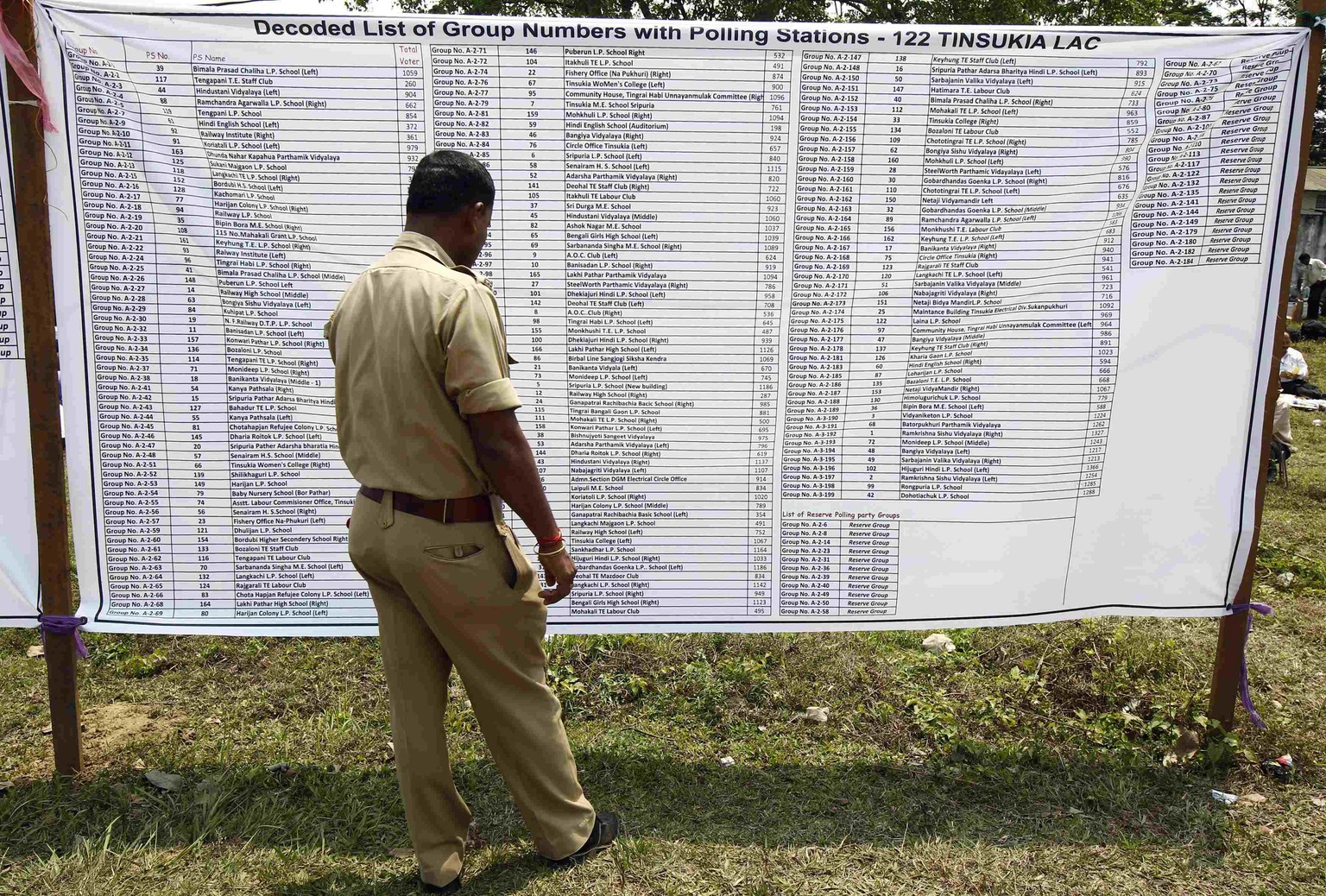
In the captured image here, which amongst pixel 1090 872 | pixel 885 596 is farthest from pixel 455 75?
pixel 1090 872

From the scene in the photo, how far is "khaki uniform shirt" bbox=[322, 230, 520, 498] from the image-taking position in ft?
8.24

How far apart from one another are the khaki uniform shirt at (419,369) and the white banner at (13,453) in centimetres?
153

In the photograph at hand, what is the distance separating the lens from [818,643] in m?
4.67

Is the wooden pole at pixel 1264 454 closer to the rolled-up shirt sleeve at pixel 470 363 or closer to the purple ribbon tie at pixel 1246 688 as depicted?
the purple ribbon tie at pixel 1246 688

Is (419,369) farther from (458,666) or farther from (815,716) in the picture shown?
(815,716)

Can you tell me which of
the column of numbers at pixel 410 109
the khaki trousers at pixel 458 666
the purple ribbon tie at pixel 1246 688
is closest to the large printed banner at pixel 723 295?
the column of numbers at pixel 410 109

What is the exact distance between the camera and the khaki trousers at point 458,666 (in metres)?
2.63

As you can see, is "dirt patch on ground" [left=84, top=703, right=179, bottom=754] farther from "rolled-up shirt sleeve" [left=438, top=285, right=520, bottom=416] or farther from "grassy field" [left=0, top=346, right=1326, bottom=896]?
"rolled-up shirt sleeve" [left=438, top=285, right=520, bottom=416]

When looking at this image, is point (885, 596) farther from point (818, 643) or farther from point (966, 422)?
point (818, 643)

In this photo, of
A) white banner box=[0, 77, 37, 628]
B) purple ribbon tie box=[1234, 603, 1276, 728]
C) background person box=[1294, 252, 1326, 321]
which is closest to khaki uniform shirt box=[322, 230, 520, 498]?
white banner box=[0, 77, 37, 628]

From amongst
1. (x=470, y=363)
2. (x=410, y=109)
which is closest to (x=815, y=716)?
(x=470, y=363)

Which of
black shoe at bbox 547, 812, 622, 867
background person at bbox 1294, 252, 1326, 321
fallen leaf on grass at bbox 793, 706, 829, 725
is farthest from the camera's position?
background person at bbox 1294, 252, 1326, 321

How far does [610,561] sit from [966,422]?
1502 millimetres

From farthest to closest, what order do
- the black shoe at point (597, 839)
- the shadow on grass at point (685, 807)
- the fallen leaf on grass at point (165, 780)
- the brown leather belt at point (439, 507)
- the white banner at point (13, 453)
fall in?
the fallen leaf on grass at point (165, 780) → the white banner at point (13, 453) → the shadow on grass at point (685, 807) → the black shoe at point (597, 839) → the brown leather belt at point (439, 507)
